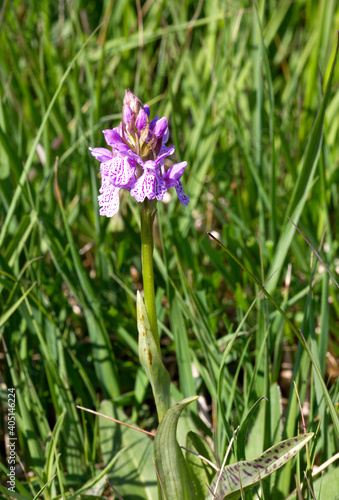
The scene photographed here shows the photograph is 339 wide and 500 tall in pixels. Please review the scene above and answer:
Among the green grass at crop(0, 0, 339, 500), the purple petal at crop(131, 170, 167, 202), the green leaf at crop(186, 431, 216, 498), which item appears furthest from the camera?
the green grass at crop(0, 0, 339, 500)

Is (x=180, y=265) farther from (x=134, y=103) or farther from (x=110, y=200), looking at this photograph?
(x=134, y=103)

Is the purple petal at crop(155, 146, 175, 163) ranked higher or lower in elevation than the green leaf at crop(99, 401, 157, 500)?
higher

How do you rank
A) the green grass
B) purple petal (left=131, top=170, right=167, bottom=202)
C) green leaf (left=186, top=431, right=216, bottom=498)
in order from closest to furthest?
purple petal (left=131, top=170, right=167, bottom=202), green leaf (left=186, top=431, right=216, bottom=498), the green grass

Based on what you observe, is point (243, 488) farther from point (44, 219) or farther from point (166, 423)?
point (44, 219)

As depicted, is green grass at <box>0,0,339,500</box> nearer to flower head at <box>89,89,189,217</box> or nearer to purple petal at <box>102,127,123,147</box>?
flower head at <box>89,89,189,217</box>

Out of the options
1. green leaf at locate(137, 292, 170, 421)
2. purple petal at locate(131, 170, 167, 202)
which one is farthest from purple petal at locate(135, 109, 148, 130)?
green leaf at locate(137, 292, 170, 421)

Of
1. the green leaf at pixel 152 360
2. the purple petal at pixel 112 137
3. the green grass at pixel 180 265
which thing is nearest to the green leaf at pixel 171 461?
the green leaf at pixel 152 360

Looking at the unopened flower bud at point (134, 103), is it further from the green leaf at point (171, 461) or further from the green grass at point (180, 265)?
the green leaf at point (171, 461)
